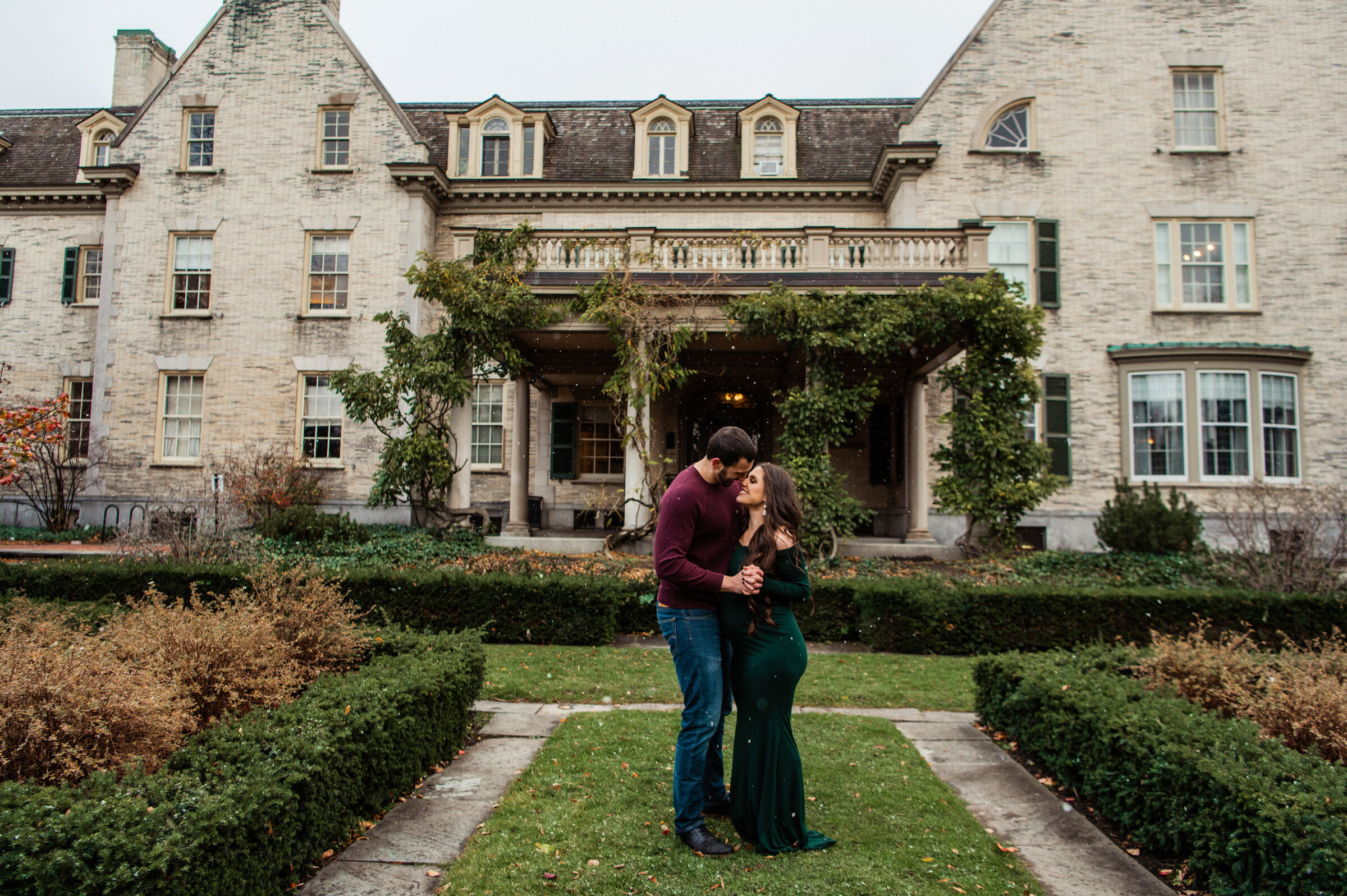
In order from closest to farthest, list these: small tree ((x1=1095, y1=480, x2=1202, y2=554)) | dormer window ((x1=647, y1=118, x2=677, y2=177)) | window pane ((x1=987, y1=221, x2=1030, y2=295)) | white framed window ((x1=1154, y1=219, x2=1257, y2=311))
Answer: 1. small tree ((x1=1095, y1=480, x2=1202, y2=554))
2. white framed window ((x1=1154, y1=219, x2=1257, y2=311))
3. window pane ((x1=987, y1=221, x2=1030, y2=295))
4. dormer window ((x1=647, y1=118, x2=677, y2=177))

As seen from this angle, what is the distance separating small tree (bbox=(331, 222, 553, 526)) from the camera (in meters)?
13.8

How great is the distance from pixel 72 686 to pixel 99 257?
22527mm

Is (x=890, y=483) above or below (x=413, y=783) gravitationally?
above

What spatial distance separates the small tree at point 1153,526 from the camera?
12.6 meters

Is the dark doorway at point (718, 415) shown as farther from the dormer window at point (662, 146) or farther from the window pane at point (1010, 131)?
the window pane at point (1010, 131)

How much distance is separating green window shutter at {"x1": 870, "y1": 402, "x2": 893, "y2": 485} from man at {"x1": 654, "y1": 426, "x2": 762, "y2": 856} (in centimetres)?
1578

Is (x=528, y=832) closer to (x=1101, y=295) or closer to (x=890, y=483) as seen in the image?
(x=890, y=483)

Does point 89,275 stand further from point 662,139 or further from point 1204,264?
point 1204,264

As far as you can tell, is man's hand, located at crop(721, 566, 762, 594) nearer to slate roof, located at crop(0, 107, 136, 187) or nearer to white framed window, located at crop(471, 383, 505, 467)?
white framed window, located at crop(471, 383, 505, 467)

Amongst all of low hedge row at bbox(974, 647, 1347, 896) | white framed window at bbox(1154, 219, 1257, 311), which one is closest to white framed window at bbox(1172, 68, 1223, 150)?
white framed window at bbox(1154, 219, 1257, 311)

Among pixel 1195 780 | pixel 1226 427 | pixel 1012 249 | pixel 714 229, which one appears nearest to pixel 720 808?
pixel 1195 780

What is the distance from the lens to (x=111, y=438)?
61.4 ft

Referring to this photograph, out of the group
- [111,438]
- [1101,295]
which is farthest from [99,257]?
[1101,295]

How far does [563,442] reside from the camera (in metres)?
20.0
